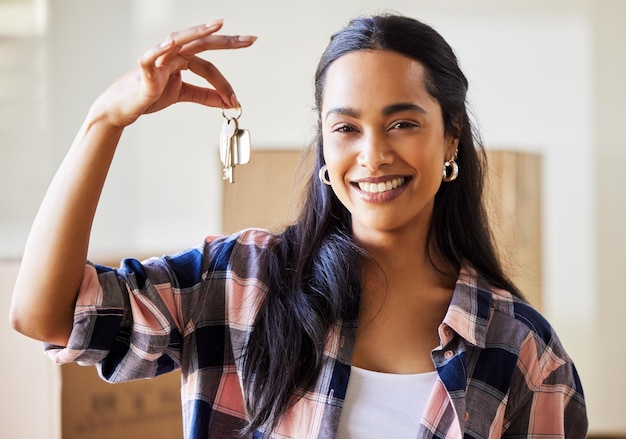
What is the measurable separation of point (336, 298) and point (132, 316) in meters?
0.29

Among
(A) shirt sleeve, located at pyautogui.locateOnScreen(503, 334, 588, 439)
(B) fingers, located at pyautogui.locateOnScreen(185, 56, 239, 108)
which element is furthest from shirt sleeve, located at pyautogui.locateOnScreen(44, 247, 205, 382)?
(A) shirt sleeve, located at pyautogui.locateOnScreen(503, 334, 588, 439)

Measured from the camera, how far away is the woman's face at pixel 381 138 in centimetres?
115

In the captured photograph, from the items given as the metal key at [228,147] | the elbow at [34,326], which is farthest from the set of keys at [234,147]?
the elbow at [34,326]

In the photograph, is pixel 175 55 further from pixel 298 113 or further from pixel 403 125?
pixel 298 113

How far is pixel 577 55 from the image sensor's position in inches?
110

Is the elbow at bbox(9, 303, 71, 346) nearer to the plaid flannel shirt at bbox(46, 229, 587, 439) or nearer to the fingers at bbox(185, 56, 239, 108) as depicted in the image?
the plaid flannel shirt at bbox(46, 229, 587, 439)

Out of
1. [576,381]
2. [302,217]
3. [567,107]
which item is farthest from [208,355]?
[567,107]

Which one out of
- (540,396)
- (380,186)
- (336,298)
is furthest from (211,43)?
(540,396)

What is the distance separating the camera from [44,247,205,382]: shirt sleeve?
1011 millimetres

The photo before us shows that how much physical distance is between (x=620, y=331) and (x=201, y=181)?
142 centimetres

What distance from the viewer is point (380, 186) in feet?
3.78

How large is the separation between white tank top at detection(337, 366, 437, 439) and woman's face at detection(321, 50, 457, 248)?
8.1 inches

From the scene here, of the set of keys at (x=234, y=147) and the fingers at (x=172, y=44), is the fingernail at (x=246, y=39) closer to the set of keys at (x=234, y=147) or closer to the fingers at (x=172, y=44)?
the fingers at (x=172, y=44)

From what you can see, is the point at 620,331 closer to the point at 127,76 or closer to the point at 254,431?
the point at 254,431
